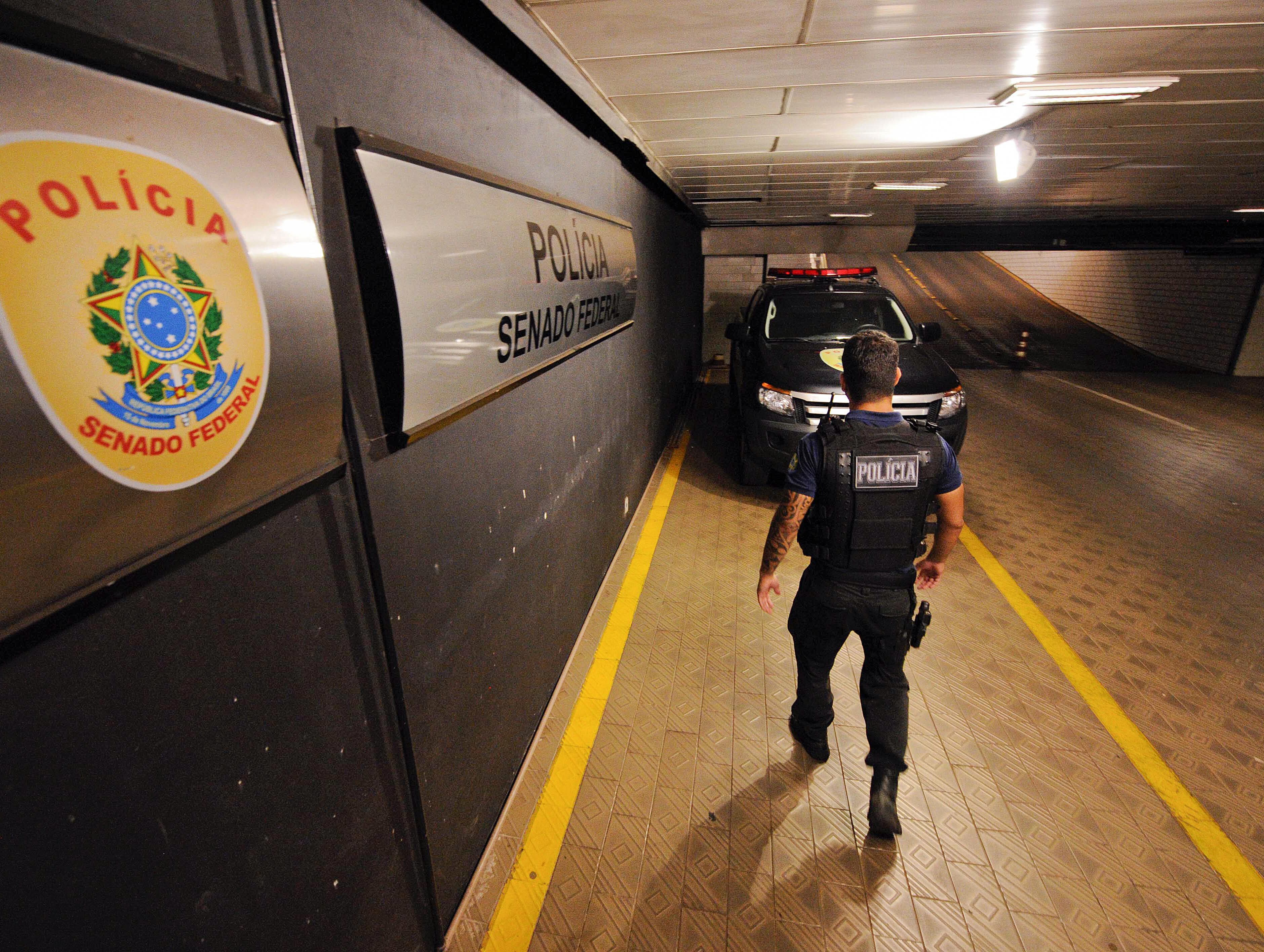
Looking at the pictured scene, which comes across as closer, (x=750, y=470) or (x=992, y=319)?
(x=750, y=470)

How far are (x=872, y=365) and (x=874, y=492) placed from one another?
0.49 meters

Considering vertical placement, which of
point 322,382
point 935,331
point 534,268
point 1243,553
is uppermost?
point 534,268

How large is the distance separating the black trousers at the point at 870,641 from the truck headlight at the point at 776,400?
2927mm

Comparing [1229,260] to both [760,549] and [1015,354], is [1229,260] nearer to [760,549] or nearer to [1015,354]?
[1015,354]

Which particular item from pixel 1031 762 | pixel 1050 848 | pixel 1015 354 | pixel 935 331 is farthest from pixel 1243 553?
pixel 1015 354

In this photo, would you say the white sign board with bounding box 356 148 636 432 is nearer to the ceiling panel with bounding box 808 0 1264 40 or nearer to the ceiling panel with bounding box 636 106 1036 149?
the ceiling panel with bounding box 808 0 1264 40

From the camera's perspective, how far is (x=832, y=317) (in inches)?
253

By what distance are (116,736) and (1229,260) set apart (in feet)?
57.5

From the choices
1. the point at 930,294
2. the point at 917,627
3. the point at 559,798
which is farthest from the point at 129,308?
the point at 930,294

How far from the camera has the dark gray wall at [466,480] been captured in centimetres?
140

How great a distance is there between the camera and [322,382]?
3.93ft

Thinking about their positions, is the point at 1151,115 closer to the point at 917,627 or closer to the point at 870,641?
the point at 917,627

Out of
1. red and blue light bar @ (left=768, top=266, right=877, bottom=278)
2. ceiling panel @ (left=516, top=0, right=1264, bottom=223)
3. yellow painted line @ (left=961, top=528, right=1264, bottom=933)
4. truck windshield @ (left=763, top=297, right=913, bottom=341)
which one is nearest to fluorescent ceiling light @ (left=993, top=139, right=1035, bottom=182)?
ceiling panel @ (left=516, top=0, right=1264, bottom=223)

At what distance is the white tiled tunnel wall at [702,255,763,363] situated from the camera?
41.2 ft
